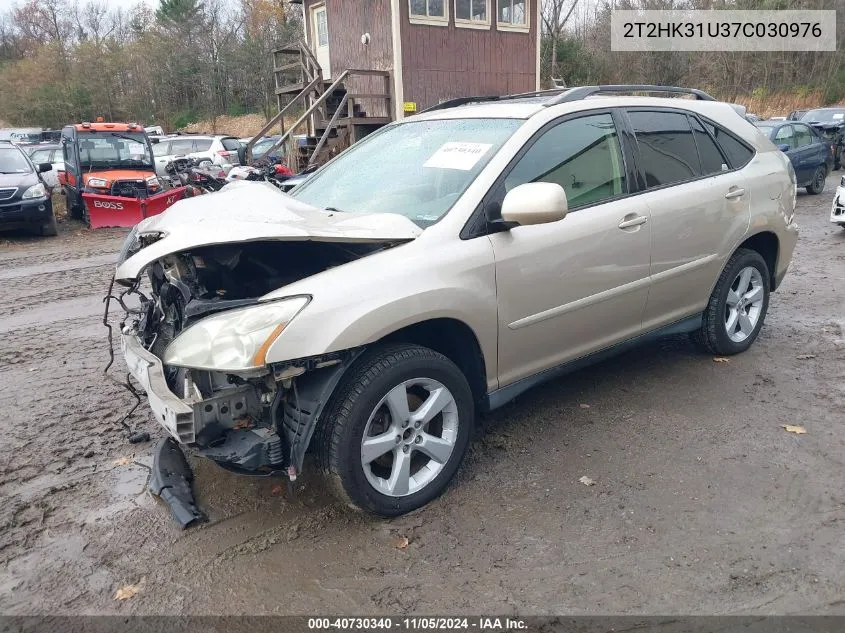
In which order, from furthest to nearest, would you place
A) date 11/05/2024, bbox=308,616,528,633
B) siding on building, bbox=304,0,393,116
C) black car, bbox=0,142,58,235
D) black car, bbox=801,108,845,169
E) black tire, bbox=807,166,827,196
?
black car, bbox=801,108,845,169 → siding on building, bbox=304,0,393,116 → black tire, bbox=807,166,827,196 → black car, bbox=0,142,58,235 → date 11/05/2024, bbox=308,616,528,633

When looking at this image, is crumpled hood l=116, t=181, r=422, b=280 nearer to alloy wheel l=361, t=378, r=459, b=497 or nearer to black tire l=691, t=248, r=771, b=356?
alloy wheel l=361, t=378, r=459, b=497

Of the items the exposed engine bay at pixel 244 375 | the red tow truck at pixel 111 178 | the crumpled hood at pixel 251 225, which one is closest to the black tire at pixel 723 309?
the crumpled hood at pixel 251 225

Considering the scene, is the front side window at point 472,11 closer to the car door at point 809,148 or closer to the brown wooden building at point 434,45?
the brown wooden building at point 434,45

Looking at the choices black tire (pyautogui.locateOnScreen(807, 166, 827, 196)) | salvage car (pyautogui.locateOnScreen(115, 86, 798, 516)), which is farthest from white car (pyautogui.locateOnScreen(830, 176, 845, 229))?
salvage car (pyautogui.locateOnScreen(115, 86, 798, 516))

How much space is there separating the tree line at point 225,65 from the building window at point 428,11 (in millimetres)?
18658

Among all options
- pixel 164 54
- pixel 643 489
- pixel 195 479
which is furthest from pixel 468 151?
pixel 164 54

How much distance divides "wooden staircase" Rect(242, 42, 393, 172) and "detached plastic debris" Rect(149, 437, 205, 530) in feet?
40.0

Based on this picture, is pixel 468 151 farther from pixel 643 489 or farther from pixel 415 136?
pixel 643 489

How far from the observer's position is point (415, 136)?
13.6 ft

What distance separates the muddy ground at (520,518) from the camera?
2.69 metres

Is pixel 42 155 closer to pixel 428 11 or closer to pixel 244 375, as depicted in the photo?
pixel 428 11

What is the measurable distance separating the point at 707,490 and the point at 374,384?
5.67 feet

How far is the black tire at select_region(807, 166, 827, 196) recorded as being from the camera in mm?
14990

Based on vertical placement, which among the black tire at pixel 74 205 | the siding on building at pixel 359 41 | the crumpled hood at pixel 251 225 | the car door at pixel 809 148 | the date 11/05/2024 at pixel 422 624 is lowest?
the date 11/05/2024 at pixel 422 624
